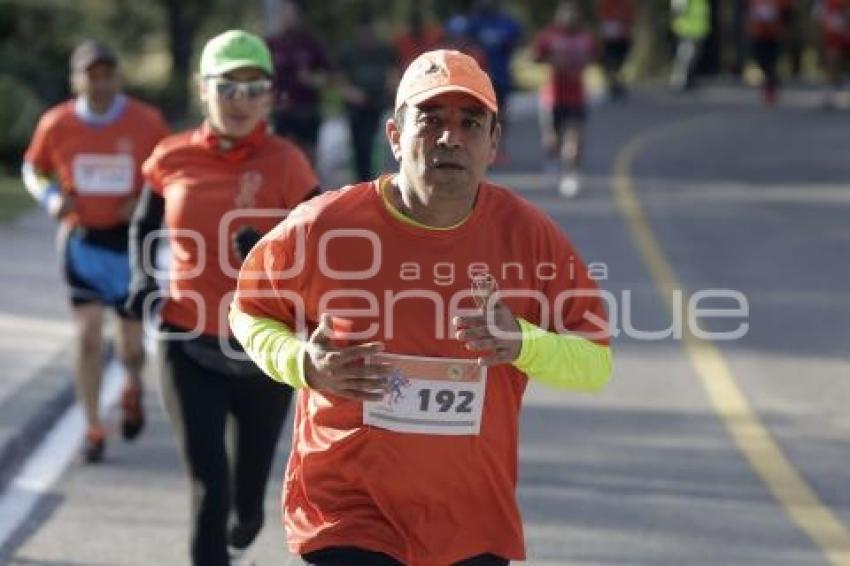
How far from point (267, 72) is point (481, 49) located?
17.1 metres

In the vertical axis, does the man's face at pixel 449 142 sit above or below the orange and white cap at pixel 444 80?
below

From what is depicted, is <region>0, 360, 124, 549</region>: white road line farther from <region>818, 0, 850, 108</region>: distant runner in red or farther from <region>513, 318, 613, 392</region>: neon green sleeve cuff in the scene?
<region>818, 0, 850, 108</region>: distant runner in red

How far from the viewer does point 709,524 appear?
364 inches

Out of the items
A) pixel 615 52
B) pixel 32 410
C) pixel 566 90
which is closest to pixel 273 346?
pixel 32 410

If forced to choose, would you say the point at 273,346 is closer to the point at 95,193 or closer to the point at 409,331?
the point at 409,331

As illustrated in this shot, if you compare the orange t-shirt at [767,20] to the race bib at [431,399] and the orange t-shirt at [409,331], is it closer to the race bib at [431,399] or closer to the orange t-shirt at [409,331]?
the orange t-shirt at [409,331]

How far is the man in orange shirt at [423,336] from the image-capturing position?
5293 mm

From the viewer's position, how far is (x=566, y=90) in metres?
22.9

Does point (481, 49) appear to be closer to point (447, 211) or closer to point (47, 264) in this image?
point (47, 264)

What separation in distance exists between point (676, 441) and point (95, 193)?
9.74 ft

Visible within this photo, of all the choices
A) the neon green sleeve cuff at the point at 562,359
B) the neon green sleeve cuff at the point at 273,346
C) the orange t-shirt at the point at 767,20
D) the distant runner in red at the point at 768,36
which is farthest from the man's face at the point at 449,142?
the orange t-shirt at the point at 767,20

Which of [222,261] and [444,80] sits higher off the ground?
[444,80]

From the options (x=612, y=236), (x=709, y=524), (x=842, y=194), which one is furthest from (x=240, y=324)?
(x=842, y=194)

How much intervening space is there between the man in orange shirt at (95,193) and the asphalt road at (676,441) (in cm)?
49
